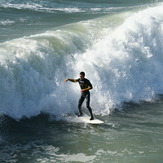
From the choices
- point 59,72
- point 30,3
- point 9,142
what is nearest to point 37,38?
point 59,72

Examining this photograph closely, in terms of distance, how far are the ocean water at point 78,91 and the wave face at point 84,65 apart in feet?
0.12

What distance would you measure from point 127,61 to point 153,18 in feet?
14.2

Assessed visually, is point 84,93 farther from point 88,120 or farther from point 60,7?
point 60,7

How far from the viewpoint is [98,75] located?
60.7 feet

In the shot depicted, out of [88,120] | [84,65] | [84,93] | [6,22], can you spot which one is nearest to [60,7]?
[6,22]

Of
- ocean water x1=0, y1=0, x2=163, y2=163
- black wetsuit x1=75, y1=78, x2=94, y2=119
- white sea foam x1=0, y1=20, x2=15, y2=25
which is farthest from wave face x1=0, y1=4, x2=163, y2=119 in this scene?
white sea foam x1=0, y1=20, x2=15, y2=25

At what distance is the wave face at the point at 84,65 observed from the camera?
1559 cm

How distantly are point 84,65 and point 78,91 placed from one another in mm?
1357

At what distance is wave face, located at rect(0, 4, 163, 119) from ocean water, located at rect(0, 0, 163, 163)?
4 cm

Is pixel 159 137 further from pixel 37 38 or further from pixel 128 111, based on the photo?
pixel 37 38

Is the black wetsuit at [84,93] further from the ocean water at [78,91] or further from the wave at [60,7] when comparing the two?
the wave at [60,7]

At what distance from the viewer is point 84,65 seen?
18281mm

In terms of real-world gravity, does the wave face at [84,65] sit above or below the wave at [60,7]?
below

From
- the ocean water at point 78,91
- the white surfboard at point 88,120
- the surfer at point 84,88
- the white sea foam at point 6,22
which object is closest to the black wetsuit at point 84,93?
the surfer at point 84,88
